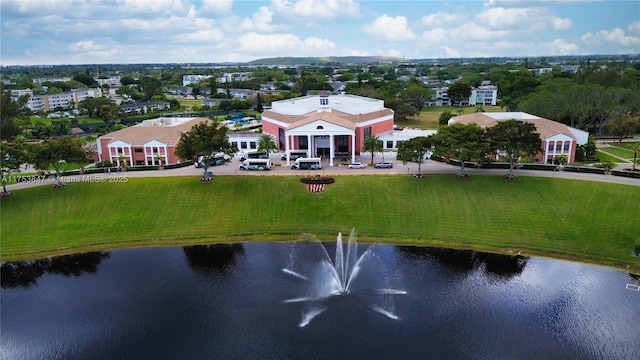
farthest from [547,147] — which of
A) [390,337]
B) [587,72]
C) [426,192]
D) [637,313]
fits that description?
[587,72]

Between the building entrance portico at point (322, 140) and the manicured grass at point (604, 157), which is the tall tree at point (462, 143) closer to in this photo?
the building entrance portico at point (322, 140)

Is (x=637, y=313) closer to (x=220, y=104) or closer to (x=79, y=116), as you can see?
(x=220, y=104)

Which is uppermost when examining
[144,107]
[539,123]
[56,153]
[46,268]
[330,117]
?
[330,117]

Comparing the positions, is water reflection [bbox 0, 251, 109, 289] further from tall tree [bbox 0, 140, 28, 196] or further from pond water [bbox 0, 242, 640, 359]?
tall tree [bbox 0, 140, 28, 196]

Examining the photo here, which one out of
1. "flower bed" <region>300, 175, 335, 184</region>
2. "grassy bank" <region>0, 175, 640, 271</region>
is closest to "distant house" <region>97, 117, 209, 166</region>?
"grassy bank" <region>0, 175, 640, 271</region>

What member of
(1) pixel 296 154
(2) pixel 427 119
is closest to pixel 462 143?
(1) pixel 296 154

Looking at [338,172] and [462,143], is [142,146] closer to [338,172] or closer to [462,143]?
[338,172]
